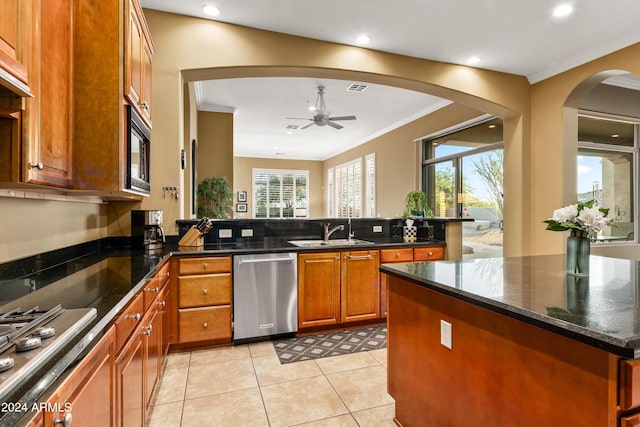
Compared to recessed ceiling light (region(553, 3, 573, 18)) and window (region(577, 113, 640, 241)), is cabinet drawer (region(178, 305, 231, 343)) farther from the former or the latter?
window (region(577, 113, 640, 241))

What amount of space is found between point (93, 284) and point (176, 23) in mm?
2509

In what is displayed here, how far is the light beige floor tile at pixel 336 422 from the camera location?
1.96m

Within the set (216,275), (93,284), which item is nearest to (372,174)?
(216,275)

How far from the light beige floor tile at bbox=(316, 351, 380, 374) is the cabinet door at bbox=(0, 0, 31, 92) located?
248 cm

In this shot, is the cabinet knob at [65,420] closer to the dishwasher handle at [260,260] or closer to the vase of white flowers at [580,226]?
the vase of white flowers at [580,226]

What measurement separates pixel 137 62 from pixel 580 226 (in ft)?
9.05

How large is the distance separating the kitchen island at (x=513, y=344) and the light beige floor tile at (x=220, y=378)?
112 centimetres

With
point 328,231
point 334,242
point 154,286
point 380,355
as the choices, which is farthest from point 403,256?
point 154,286

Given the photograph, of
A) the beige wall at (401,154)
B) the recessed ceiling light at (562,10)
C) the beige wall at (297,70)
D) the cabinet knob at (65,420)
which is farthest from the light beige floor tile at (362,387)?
the beige wall at (401,154)

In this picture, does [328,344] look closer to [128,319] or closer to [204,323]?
Result: [204,323]

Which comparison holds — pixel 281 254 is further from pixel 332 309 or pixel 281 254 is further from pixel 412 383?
pixel 412 383

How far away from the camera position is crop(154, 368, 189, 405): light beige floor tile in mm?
2230

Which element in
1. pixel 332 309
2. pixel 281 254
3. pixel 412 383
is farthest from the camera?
pixel 332 309

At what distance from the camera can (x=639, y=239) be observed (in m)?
4.85
